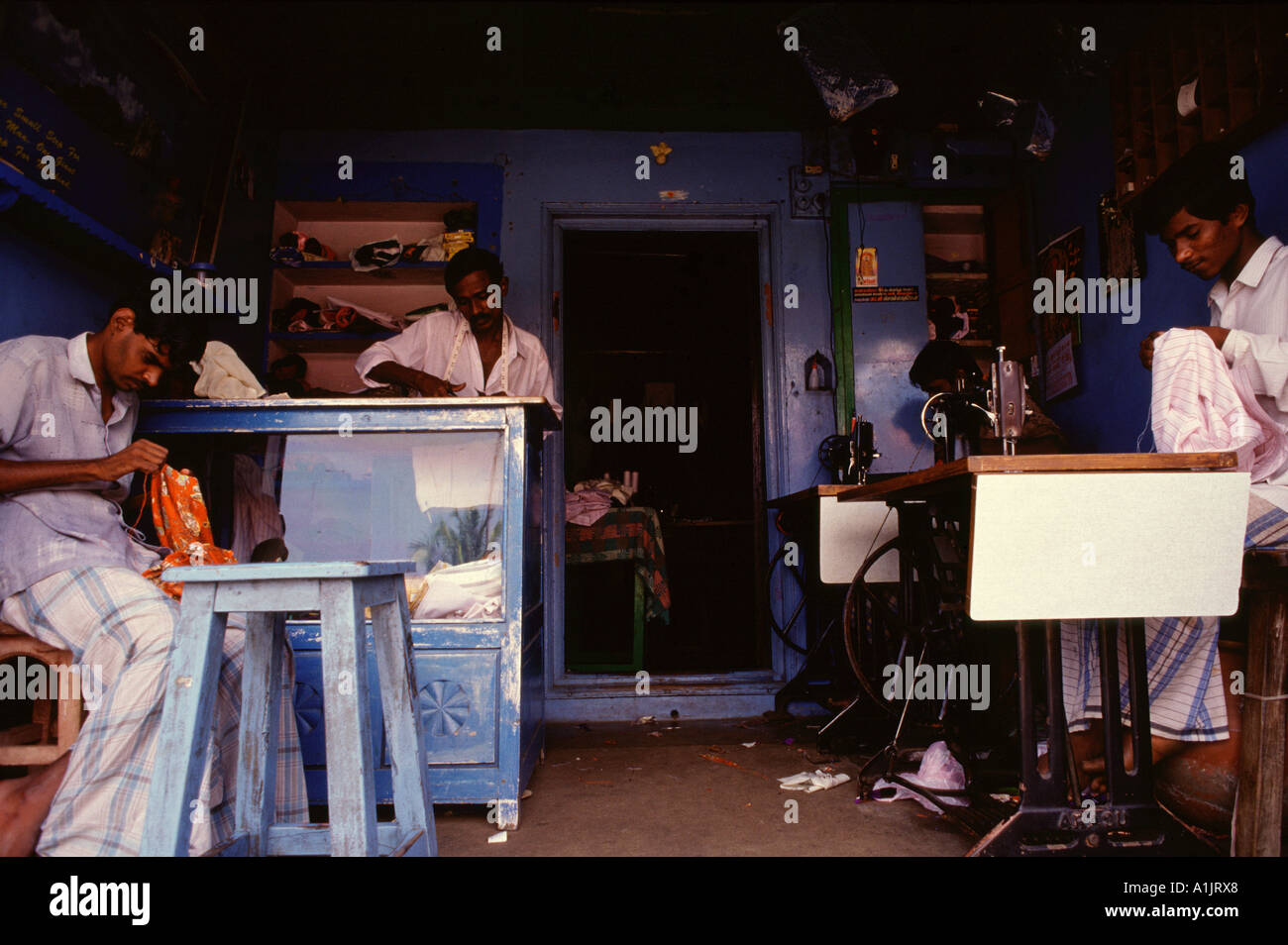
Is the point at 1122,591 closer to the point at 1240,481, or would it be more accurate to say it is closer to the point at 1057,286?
the point at 1240,481

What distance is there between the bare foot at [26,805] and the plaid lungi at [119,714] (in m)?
Result: 0.10

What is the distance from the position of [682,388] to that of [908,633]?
4.86 metres

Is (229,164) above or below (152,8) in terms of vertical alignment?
below

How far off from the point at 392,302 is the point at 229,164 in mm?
1187

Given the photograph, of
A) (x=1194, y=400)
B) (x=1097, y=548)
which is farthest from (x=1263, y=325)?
(x=1097, y=548)

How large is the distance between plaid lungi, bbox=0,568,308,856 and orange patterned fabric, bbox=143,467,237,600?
235 millimetres

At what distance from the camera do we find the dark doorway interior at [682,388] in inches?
262
